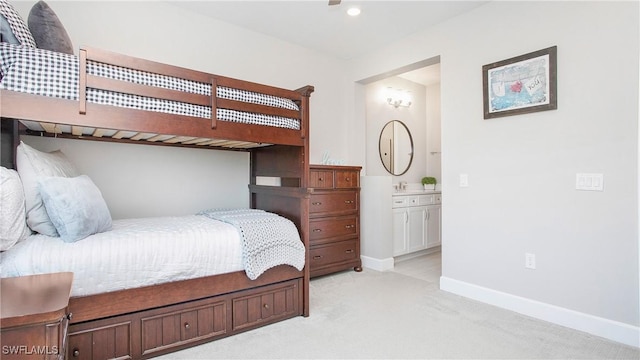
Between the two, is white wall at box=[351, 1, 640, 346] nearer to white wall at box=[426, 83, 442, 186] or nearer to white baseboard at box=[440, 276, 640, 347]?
white baseboard at box=[440, 276, 640, 347]

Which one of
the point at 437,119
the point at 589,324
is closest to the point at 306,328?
the point at 589,324

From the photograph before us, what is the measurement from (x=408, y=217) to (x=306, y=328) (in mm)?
2282

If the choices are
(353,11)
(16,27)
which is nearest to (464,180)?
(353,11)

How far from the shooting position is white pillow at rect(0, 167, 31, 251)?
1.46 meters

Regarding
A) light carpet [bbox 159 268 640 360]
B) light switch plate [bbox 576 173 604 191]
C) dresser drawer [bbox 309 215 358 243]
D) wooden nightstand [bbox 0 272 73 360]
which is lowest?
light carpet [bbox 159 268 640 360]

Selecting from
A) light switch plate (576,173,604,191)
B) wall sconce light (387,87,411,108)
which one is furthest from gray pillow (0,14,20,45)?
wall sconce light (387,87,411,108)

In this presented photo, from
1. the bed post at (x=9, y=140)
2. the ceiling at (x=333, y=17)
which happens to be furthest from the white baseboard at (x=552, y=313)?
the bed post at (x=9, y=140)

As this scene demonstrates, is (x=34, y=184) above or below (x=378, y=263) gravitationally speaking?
above

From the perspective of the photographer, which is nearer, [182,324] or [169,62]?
[182,324]

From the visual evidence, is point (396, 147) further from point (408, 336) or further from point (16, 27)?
point (16, 27)

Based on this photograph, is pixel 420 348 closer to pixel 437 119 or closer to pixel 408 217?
pixel 408 217

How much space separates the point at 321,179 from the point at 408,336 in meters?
1.70

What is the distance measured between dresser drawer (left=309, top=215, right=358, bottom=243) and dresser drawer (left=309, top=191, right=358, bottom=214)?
0.32 ft

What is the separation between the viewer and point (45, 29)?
5.90 ft
